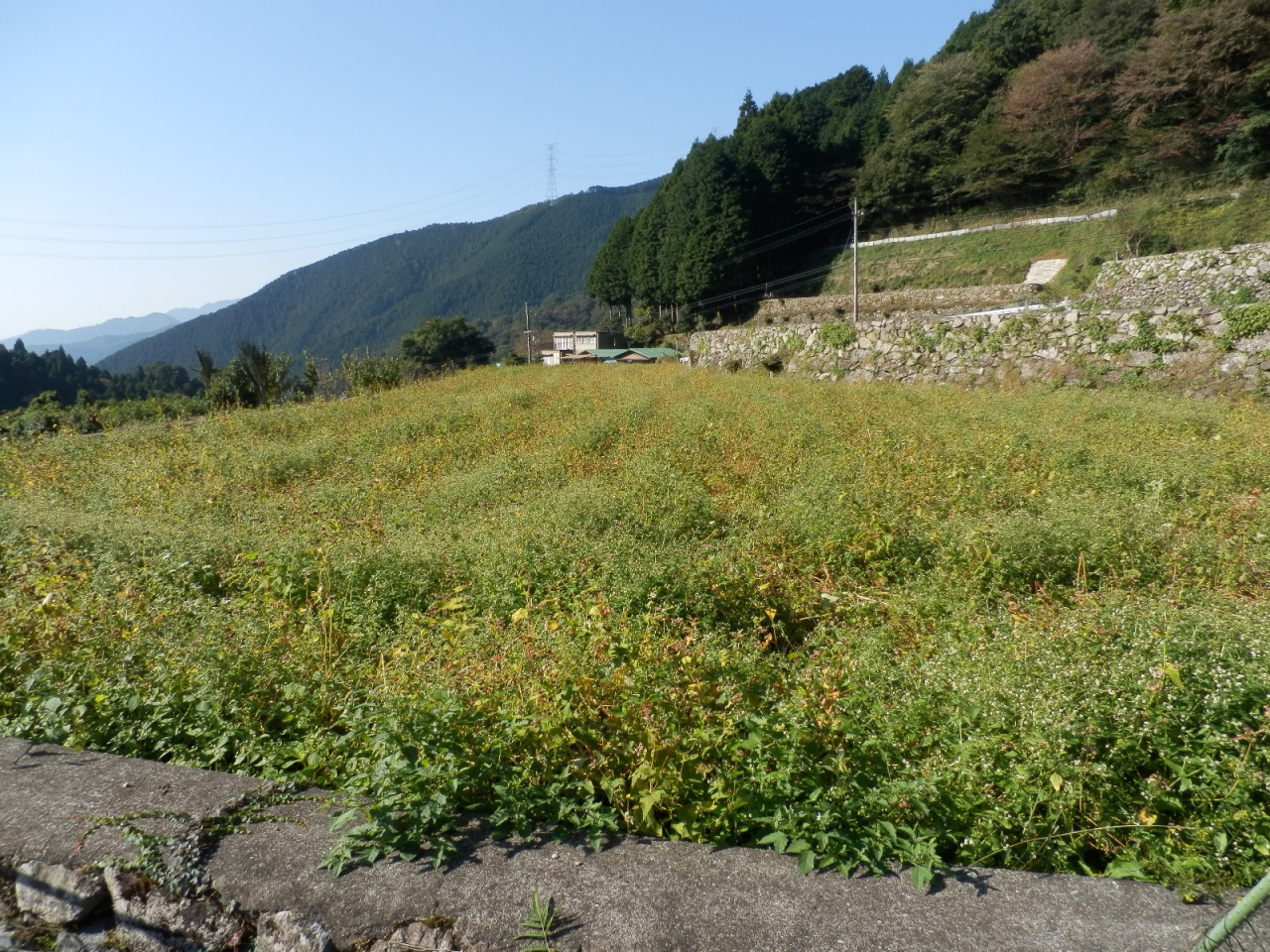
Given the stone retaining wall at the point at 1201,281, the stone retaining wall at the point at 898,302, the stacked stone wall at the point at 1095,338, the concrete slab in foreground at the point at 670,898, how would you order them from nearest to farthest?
the concrete slab in foreground at the point at 670,898 → the stacked stone wall at the point at 1095,338 → the stone retaining wall at the point at 1201,281 → the stone retaining wall at the point at 898,302

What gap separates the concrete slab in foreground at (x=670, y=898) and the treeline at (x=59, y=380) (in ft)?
182

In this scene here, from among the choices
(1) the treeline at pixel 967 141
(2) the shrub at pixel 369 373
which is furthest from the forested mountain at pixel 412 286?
(2) the shrub at pixel 369 373

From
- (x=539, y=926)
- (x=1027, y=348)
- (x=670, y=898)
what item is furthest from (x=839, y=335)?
(x=539, y=926)

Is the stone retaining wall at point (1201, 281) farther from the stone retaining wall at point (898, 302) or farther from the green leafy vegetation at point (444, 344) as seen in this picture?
the green leafy vegetation at point (444, 344)

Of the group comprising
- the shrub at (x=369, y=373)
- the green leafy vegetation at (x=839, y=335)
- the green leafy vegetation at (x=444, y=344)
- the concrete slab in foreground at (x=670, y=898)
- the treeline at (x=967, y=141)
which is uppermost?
the treeline at (x=967, y=141)

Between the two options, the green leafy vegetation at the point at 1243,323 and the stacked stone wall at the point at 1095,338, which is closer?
the green leafy vegetation at the point at 1243,323

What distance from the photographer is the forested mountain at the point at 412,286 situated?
398 feet

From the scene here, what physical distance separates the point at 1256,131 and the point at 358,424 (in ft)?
96.3

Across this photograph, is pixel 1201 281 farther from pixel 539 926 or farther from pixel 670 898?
pixel 539 926

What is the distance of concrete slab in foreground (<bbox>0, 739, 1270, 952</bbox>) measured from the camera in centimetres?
167

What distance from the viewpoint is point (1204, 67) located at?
24.9 metres

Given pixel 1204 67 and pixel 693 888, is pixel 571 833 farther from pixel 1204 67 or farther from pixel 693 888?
pixel 1204 67

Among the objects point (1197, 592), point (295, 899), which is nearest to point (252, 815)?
point (295, 899)

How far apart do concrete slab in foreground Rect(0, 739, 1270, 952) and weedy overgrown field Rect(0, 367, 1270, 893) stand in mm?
93
